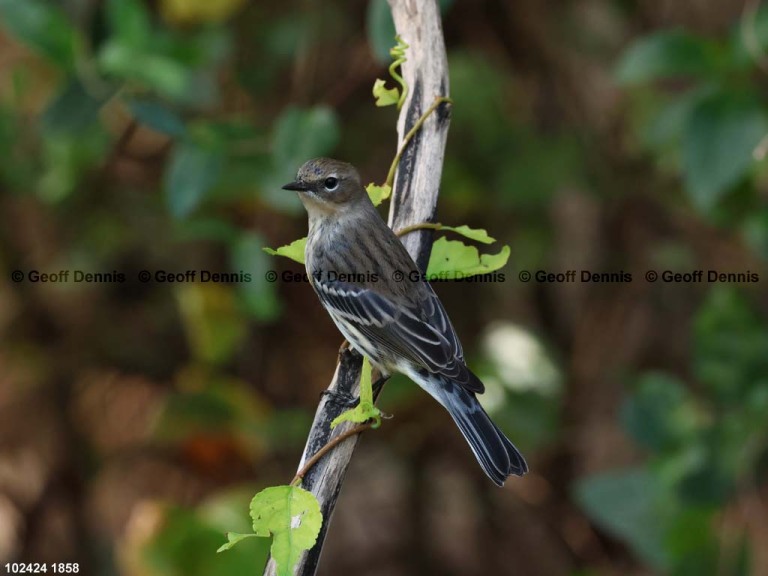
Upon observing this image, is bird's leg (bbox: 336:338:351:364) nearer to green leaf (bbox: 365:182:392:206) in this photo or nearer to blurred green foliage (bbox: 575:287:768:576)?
green leaf (bbox: 365:182:392:206)

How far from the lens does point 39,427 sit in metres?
4.58

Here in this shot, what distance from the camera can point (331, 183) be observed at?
2.78 m

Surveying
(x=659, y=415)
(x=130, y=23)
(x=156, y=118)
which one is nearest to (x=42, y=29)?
(x=130, y=23)

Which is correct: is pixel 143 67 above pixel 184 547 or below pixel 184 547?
above

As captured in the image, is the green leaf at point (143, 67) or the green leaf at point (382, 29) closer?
the green leaf at point (382, 29)

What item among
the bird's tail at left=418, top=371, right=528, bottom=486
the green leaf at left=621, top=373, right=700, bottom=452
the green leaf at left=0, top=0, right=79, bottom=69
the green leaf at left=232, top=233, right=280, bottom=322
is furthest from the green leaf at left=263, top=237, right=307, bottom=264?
the green leaf at left=621, top=373, right=700, bottom=452

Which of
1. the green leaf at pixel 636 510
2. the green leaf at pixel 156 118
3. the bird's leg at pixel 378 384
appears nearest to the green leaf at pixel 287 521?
the bird's leg at pixel 378 384

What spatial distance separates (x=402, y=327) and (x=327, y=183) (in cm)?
47

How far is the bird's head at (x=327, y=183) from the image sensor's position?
276 centimetres

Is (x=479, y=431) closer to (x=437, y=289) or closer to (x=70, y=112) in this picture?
(x=70, y=112)

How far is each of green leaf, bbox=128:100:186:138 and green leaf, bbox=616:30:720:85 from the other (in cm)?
147

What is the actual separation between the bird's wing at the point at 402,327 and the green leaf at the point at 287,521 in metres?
0.76

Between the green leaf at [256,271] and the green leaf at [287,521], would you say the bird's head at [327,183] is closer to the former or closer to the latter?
the green leaf at [256,271]

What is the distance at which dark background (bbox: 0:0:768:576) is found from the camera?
3.24 meters
